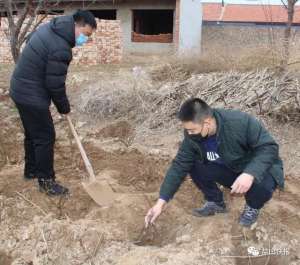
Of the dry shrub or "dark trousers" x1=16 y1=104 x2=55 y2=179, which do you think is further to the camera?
the dry shrub

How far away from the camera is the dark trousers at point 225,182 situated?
314cm

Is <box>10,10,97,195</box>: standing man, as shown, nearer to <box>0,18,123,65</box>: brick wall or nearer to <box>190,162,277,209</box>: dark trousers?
<box>190,162,277,209</box>: dark trousers

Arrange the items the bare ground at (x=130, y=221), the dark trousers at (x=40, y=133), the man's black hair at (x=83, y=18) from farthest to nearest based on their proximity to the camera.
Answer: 1. the dark trousers at (x=40, y=133)
2. the man's black hair at (x=83, y=18)
3. the bare ground at (x=130, y=221)

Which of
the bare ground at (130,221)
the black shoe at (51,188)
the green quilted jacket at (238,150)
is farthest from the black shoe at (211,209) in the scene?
the black shoe at (51,188)

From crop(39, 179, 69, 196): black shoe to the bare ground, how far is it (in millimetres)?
67

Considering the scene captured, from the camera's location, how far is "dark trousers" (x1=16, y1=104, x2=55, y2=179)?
4.04 metres

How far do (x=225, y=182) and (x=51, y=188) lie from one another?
168 centimetres

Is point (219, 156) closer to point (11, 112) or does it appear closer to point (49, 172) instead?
point (49, 172)

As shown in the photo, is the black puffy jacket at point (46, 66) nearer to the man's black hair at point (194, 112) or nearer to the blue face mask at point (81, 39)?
the blue face mask at point (81, 39)

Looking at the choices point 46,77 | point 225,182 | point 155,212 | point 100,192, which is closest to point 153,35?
point 100,192

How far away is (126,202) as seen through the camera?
407cm

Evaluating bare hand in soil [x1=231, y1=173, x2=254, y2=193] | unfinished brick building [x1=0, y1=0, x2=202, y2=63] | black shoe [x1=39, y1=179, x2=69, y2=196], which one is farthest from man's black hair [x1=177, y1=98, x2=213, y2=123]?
unfinished brick building [x1=0, y1=0, x2=202, y2=63]

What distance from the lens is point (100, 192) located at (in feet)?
13.7

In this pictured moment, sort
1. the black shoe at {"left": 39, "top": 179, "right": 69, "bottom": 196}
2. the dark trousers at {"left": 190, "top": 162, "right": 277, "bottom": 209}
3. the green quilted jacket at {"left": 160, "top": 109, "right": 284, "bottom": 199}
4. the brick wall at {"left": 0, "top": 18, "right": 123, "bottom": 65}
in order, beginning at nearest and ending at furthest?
the green quilted jacket at {"left": 160, "top": 109, "right": 284, "bottom": 199}
the dark trousers at {"left": 190, "top": 162, "right": 277, "bottom": 209}
the black shoe at {"left": 39, "top": 179, "right": 69, "bottom": 196}
the brick wall at {"left": 0, "top": 18, "right": 123, "bottom": 65}
